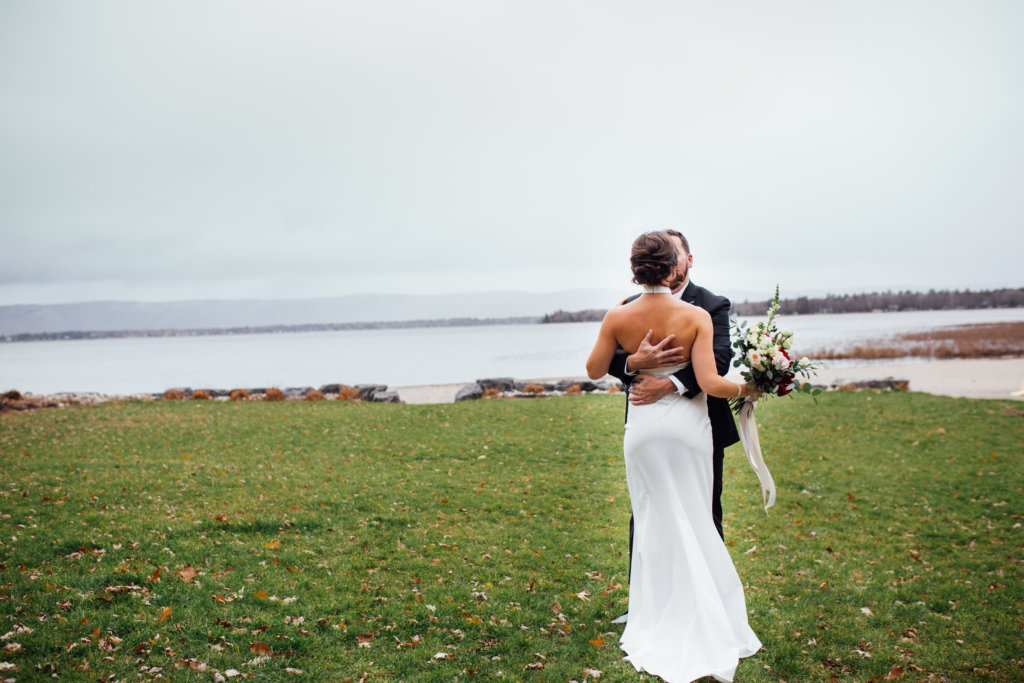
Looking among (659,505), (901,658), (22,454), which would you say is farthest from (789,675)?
→ (22,454)

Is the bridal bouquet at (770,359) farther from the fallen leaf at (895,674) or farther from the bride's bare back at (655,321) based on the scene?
the fallen leaf at (895,674)

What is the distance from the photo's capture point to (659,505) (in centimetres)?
485

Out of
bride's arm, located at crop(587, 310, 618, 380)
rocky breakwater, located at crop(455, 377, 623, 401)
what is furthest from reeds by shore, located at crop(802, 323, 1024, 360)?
bride's arm, located at crop(587, 310, 618, 380)

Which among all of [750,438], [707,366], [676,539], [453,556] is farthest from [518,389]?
[707,366]

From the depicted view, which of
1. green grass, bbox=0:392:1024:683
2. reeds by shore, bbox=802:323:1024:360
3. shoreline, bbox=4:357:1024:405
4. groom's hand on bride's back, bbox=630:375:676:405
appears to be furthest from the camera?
reeds by shore, bbox=802:323:1024:360

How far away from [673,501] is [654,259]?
196 cm

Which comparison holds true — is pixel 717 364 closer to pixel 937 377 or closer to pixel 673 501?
pixel 673 501

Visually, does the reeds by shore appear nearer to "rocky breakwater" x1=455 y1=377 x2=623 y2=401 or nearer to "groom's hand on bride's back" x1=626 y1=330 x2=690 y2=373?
"rocky breakwater" x1=455 y1=377 x2=623 y2=401

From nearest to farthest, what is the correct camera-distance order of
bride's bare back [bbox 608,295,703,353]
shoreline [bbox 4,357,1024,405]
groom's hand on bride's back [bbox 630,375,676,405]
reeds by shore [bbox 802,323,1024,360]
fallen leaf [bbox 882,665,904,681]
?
bride's bare back [bbox 608,295,703,353]
groom's hand on bride's back [bbox 630,375,676,405]
fallen leaf [bbox 882,665,904,681]
shoreline [bbox 4,357,1024,405]
reeds by shore [bbox 802,323,1024,360]

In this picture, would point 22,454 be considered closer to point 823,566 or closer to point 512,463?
point 512,463

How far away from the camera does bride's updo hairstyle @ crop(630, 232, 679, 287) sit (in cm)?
451

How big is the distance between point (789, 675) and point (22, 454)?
14.8 metres

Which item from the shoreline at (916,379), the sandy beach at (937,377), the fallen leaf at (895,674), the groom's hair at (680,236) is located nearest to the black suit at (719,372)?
the groom's hair at (680,236)

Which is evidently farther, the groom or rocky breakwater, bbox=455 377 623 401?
rocky breakwater, bbox=455 377 623 401
